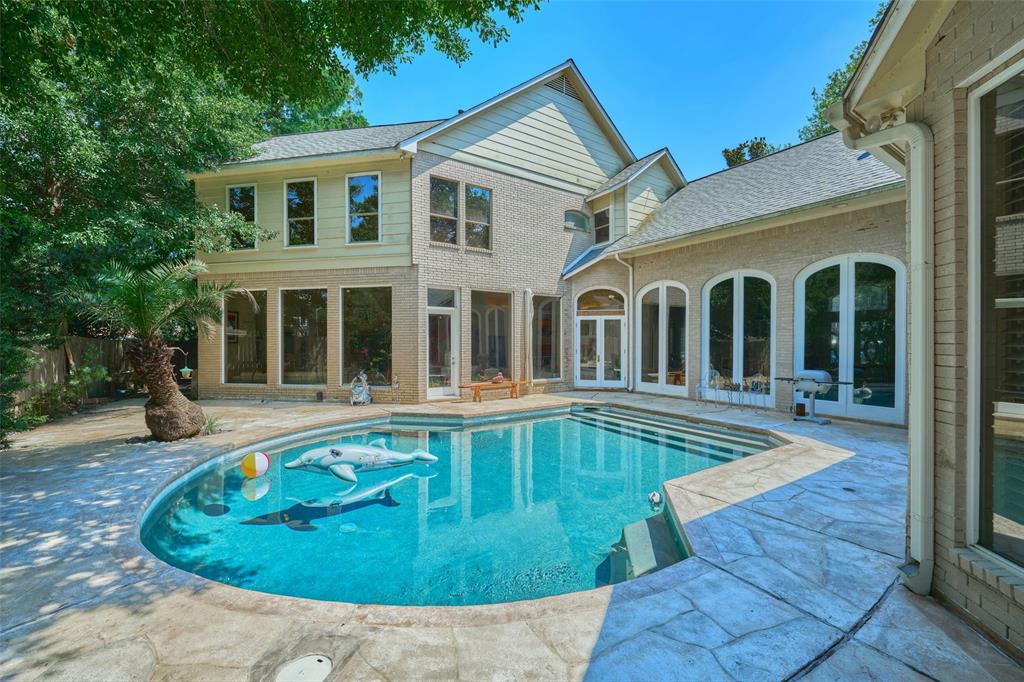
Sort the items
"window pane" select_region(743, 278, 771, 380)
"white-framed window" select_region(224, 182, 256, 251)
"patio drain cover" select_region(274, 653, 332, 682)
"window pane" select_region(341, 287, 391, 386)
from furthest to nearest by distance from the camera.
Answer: "white-framed window" select_region(224, 182, 256, 251), "window pane" select_region(341, 287, 391, 386), "window pane" select_region(743, 278, 771, 380), "patio drain cover" select_region(274, 653, 332, 682)

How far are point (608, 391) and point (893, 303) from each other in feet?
22.6

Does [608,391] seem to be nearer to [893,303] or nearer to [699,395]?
[699,395]

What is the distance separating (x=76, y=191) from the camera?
10141 mm

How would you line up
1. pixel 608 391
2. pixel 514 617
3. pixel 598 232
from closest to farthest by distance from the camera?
pixel 514 617 < pixel 608 391 < pixel 598 232

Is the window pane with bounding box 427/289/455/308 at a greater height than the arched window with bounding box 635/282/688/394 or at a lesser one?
greater

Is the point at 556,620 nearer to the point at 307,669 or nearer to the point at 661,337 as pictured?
the point at 307,669

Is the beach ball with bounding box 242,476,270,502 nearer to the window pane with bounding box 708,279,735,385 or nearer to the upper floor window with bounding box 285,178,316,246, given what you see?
the upper floor window with bounding box 285,178,316,246

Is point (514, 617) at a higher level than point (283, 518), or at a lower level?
higher

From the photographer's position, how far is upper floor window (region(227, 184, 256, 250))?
11.8 m

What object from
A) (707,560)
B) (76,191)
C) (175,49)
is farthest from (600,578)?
(76,191)

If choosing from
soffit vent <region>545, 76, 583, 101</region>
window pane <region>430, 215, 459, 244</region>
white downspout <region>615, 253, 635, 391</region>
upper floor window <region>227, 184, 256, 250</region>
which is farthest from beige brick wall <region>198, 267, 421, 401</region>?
soffit vent <region>545, 76, 583, 101</region>

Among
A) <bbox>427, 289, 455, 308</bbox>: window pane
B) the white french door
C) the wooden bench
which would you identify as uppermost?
<bbox>427, 289, 455, 308</bbox>: window pane

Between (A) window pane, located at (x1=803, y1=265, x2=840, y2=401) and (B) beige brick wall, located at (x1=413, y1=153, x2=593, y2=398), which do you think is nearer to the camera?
(A) window pane, located at (x1=803, y1=265, x2=840, y2=401)

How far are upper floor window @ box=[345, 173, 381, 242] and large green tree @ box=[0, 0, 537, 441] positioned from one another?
2444mm
